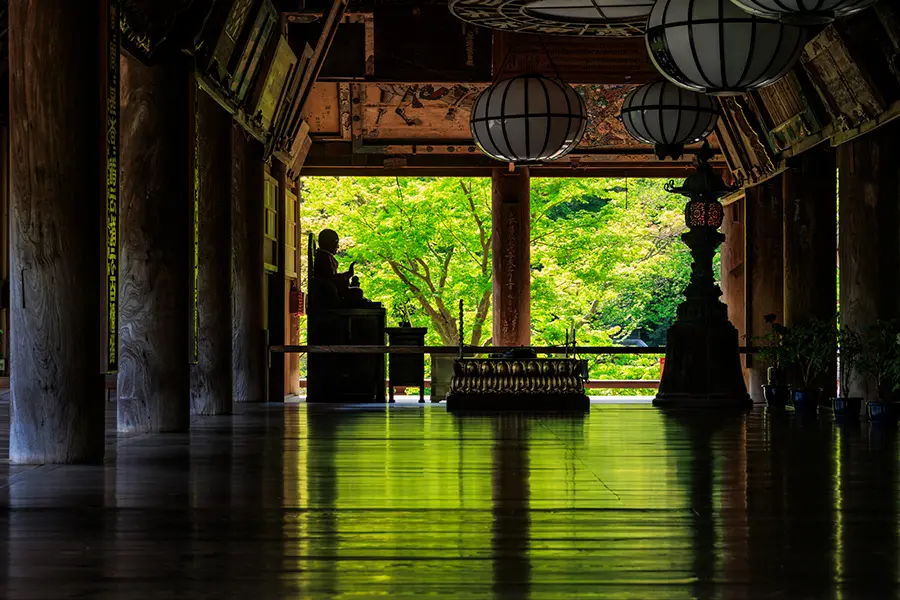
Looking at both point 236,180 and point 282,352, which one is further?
point 282,352

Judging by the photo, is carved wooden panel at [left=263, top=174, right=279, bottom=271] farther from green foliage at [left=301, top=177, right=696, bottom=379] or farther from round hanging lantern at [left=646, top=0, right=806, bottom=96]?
round hanging lantern at [left=646, top=0, right=806, bottom=96]

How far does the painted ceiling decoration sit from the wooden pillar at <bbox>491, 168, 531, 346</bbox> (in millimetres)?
2883

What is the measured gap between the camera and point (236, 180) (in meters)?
11.1

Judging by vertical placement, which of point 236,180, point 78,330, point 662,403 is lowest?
point 662,403

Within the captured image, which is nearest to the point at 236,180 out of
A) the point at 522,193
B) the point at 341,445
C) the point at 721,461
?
the point at 522,193

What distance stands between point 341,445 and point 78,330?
1.67 meters

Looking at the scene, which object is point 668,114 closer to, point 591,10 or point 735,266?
point 591,10

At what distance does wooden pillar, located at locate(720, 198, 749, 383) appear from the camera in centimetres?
1394

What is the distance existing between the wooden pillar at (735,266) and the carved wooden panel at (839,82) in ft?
12.3

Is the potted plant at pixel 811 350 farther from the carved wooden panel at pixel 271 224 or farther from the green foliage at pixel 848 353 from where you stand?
the carved wooden panel at pixel 271 224

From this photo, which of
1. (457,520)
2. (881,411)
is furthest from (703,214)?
(457,520)

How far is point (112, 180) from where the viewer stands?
235 inches

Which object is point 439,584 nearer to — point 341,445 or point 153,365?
point 341,445

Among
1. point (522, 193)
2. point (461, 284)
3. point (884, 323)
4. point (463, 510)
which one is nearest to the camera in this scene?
point (463, 510)
